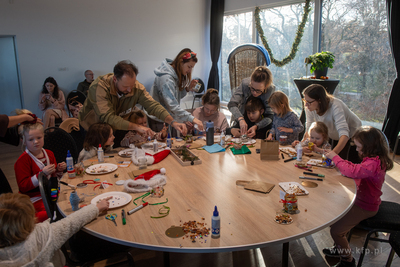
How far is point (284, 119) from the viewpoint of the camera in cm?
322

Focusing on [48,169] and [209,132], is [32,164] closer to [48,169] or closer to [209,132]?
[48,169]

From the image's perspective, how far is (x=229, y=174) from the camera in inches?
85.5

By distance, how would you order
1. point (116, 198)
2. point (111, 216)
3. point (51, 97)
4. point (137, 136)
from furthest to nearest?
point (51, 97), point (137, 136), point (116, 198), point (111, 216)

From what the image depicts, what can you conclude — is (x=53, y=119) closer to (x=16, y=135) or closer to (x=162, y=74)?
(x=162, y=74)

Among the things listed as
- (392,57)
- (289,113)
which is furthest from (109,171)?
(392,57)

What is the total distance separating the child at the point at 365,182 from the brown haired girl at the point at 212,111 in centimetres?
180

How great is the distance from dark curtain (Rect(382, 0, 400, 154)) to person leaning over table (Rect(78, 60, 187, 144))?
3622 millimetres

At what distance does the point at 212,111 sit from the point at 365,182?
2084mm

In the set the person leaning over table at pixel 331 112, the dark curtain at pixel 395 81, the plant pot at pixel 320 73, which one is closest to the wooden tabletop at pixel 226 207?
the person leaning over table at pixel 331 112

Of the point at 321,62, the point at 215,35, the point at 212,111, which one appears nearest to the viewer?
the point at 212,111

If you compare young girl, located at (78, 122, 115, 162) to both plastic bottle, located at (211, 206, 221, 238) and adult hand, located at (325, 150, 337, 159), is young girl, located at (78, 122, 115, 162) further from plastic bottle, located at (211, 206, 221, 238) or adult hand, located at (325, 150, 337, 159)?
adult hand, located at (325, 150, 337, 159)

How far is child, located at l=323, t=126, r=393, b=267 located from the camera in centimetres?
195

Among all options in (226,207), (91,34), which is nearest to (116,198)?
(226,207)

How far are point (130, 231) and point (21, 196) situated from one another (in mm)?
548
